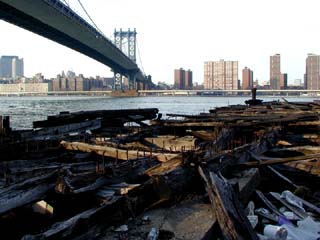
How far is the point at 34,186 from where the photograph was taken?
12.3ft

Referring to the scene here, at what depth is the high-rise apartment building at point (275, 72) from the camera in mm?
136400

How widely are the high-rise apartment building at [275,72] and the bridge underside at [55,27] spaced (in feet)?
255

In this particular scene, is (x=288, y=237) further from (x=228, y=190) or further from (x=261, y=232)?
(x=228, y=190)

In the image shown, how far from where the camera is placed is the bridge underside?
42.9 m

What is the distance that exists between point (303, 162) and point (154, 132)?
181 inches

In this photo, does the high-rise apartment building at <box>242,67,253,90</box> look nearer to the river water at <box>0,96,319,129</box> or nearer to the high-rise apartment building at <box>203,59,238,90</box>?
the high-rise apartment building at <box>203,59,238,90</box>

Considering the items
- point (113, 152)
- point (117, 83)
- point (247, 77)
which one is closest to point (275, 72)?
point (247, 77)

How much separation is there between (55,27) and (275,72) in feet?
395

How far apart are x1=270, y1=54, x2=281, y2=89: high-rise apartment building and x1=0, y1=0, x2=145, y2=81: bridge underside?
7778cm

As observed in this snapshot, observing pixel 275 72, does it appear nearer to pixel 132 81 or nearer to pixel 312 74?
pixel 312 74

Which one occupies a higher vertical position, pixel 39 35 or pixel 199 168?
pixel 39 35

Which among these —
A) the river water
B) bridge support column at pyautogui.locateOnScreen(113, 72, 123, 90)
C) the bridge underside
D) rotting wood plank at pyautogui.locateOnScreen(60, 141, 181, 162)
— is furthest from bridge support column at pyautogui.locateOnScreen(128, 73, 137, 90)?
rotting wood plank at pyautogui.locateOnScreen(60, 141, 181, 162)

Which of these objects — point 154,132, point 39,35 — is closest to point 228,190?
point 154,132

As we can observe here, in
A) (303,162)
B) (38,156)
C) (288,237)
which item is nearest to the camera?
(288,237)
